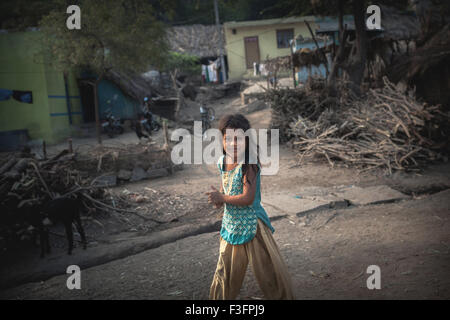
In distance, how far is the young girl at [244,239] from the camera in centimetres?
198

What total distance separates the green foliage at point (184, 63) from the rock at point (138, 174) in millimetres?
15496

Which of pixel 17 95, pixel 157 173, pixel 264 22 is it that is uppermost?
pixel 264 22

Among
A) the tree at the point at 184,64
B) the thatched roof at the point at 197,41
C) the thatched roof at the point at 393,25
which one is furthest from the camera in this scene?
the thatched roof at the point at 197,41

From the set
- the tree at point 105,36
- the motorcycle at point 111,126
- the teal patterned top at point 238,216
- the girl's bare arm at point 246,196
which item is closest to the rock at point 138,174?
the tree at point 105,36

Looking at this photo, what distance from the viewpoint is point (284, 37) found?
22.5m

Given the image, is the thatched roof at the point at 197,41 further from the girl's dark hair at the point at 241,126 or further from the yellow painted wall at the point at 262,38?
the girl's dark hair at the point at 241,126

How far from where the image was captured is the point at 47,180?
13.5ft

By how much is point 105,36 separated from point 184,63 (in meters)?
13.6

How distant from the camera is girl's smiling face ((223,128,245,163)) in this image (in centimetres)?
201

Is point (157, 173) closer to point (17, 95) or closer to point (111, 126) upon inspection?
point (17, 95)

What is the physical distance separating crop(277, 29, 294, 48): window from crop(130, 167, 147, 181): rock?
1795 centimetres

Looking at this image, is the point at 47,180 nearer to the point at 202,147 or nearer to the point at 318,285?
the point at 318,285

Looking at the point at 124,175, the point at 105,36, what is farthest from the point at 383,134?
the point at 105,36
